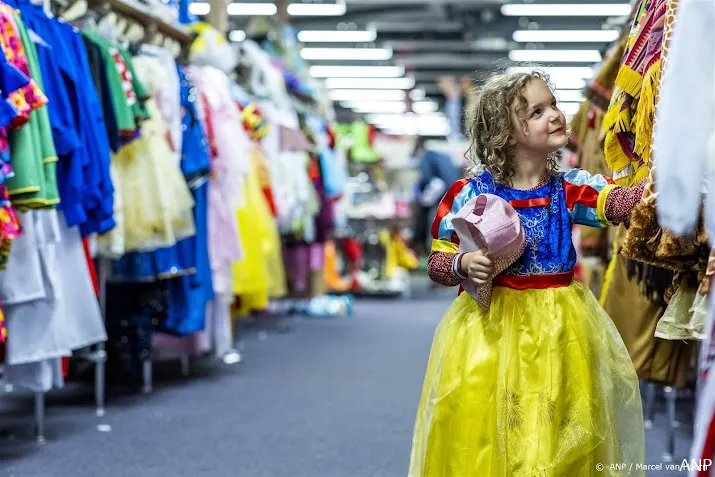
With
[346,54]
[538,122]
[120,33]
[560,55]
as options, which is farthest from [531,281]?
[560,55]

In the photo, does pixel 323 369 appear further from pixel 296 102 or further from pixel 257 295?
pixel 296 102

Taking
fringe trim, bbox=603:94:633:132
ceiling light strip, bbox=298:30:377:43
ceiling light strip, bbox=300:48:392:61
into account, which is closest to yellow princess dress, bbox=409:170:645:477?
fringe trim, bbox=603:94:633:132

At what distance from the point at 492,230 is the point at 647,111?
442 millimetres

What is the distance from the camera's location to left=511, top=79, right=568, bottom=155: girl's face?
6.19 feet

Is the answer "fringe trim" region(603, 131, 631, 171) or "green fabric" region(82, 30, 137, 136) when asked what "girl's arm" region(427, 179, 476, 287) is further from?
"green fabric" region(82, 30, 137, 136)

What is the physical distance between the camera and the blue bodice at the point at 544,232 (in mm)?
1896

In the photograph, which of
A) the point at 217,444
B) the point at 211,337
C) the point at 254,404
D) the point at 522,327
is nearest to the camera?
the point at 522,327

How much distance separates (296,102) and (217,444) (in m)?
4.51

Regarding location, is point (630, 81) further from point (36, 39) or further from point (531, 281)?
point (36, 39)

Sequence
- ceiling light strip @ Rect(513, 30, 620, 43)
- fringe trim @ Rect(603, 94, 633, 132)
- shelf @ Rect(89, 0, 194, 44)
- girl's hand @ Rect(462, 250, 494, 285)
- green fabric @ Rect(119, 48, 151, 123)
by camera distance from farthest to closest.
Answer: ceiling light strip @ Rect(513, 30, 620, 43) < shelf @ Rect(89, 0, 194, 44) < green fabric @ Rect(119, 48, 151, 123) < fringe trim @ Rect(603, 94, 633, 132) < girl's hand @ Rect(462, 250, 494, 285)

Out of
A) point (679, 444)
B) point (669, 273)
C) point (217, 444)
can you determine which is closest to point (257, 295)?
point (217, 444)

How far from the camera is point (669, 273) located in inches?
90.9

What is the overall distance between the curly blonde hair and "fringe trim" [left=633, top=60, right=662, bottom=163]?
19 centimetres

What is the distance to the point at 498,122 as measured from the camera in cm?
193
